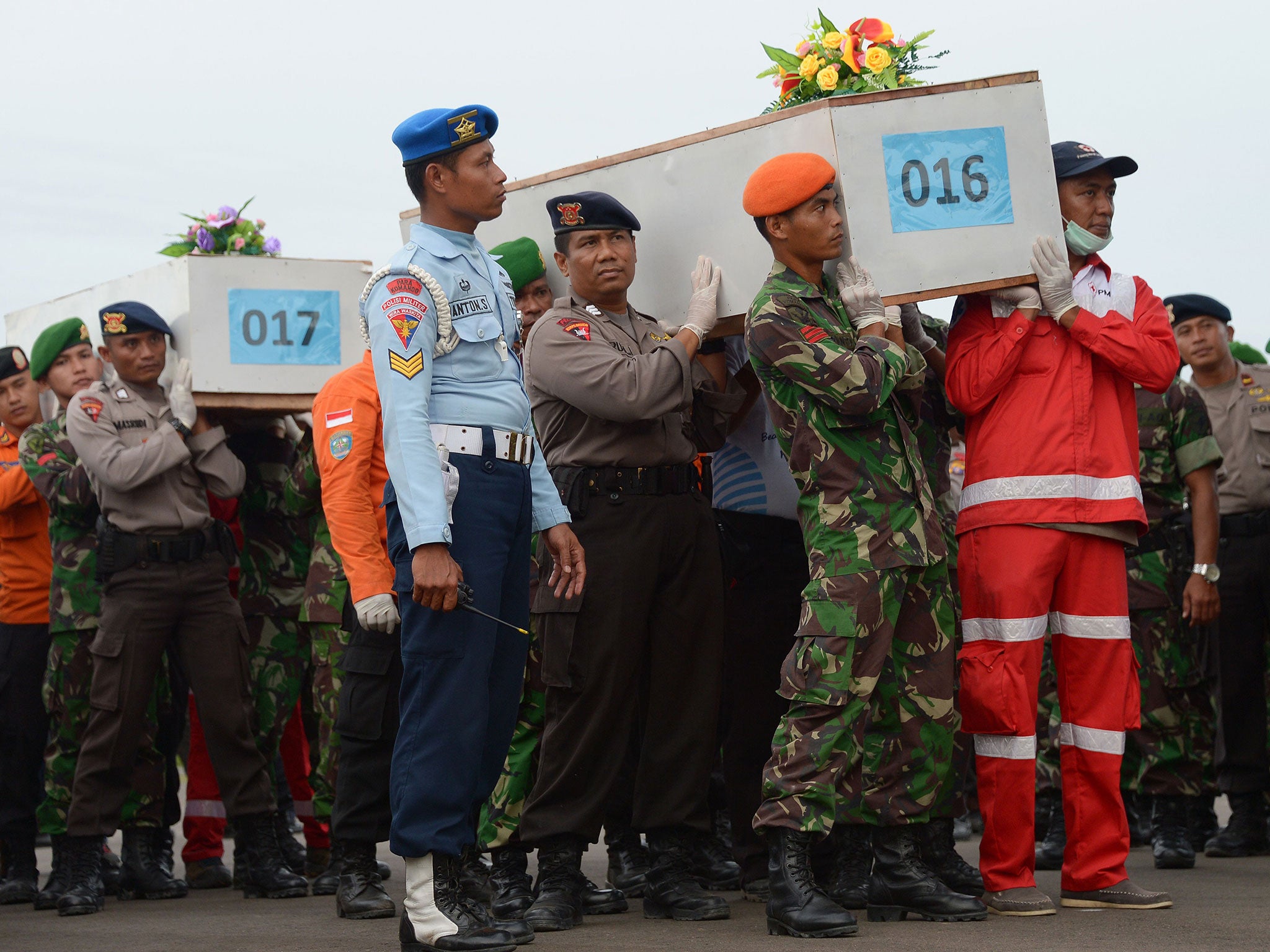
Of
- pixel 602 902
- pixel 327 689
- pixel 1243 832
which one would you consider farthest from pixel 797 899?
pixel 1243 832

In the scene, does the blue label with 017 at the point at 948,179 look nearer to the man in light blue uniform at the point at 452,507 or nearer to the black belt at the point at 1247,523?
the man in light blue uniform at the point at 452,507

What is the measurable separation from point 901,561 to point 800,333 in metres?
0.74

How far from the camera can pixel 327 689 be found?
600cm

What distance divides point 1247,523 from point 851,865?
3131 millimetres

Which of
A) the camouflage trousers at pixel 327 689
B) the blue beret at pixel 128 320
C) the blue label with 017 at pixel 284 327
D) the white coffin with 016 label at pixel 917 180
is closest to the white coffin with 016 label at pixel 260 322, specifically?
the blue label with 017 at pixel 284 327

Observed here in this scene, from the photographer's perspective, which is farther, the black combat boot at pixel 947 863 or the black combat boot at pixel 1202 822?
the black combat boot at pixel 1202 822

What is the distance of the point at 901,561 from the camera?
Result: 4422mm

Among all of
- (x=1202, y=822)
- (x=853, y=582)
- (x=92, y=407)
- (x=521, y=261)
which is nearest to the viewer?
(x=853, y=582)

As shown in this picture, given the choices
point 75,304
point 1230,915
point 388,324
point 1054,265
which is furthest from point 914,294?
point 75,304

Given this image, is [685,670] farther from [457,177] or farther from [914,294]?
[457,177]

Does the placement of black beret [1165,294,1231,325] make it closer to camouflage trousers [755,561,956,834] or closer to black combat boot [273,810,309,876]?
camouflage trousers [755,561,956,834]

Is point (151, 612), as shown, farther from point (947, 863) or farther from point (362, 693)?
point (947, 863)

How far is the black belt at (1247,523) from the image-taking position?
682 cm

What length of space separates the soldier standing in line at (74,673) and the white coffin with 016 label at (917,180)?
300 centimetres
